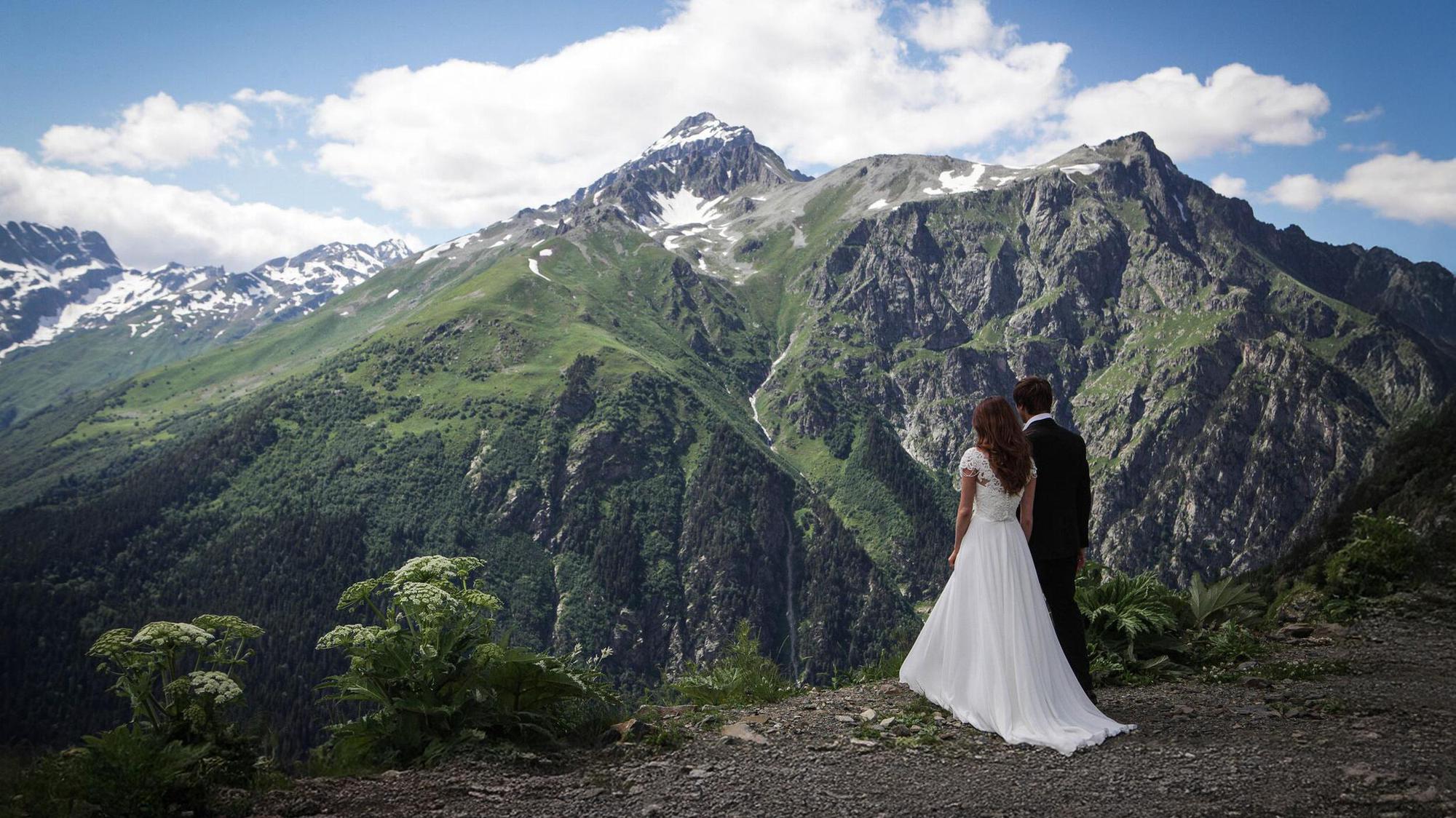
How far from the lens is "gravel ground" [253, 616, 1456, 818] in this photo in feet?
22.2

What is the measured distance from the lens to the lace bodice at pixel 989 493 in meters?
10.0

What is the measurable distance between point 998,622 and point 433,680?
23.0ft

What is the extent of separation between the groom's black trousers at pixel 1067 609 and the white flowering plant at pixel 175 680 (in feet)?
31.2

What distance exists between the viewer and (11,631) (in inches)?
7141

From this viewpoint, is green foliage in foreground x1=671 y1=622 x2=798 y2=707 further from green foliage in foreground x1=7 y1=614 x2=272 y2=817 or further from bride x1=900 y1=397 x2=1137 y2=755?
green foliage in foreground x1=7 y1=614 x2=272 y2=817

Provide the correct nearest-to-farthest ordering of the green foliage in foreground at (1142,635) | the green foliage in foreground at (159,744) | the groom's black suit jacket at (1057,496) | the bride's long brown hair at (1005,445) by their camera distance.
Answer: the green foliage in foreground at (159,744), the bride's long brown hair at (1005,445), the groom's black suit jacket at (1057,496), the green foliage in foreground at (1142,635)

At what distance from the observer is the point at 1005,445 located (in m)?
9.75

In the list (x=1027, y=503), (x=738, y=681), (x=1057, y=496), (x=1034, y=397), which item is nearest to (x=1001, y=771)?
(x=1027, y=503)

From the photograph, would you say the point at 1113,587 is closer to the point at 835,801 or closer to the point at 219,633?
the point at 835,801

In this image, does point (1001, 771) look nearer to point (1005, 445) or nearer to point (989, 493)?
point (989, 493)

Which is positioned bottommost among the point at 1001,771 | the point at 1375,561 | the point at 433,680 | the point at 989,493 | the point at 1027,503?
the point at 1001,771

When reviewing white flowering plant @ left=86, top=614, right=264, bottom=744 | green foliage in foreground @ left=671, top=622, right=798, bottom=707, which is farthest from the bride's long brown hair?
white flowering plant @ left=86, top=614, right=264, bottom=744

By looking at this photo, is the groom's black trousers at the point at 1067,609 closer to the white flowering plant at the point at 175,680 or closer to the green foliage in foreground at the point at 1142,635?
the green foliage in foreground at the point at 1142,635

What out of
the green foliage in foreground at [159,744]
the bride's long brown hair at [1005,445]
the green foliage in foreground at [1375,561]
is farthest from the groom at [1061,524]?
the green foliage in foreground at [159,744]
